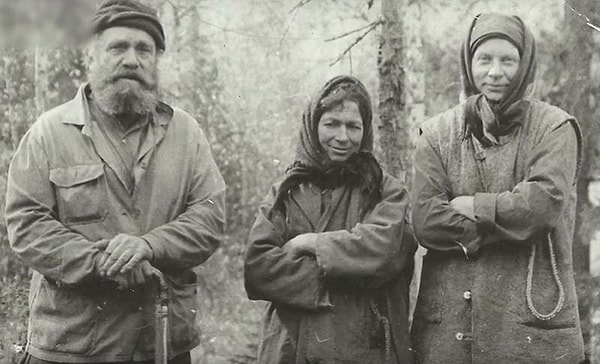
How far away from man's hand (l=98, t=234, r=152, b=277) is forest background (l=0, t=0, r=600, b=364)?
2.77m

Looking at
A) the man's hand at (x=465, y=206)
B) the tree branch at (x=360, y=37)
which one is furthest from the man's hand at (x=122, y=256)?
the tree branch at (x=360, y=37)

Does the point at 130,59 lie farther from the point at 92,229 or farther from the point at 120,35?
the point at 92,229

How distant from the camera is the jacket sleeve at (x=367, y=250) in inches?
121

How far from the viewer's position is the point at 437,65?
5543 mm

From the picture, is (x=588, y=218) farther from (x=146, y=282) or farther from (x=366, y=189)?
(x=146, y=282)

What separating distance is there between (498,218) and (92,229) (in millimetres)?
1672

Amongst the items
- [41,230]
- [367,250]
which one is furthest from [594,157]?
[41,230]

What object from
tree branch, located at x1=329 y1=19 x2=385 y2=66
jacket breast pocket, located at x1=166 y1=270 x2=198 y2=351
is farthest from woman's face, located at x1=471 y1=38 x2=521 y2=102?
tree branch, located at x1=329 y1=19 x2=385 y2=66

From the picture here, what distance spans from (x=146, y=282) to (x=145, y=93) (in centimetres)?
81

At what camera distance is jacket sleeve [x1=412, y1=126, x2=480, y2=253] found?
3.07 m

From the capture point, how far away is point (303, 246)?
3135mm

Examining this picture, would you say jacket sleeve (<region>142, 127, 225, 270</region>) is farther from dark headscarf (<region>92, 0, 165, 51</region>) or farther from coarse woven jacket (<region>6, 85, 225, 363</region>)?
dark headscarf (<region>92, 0, 165, 51</region>)

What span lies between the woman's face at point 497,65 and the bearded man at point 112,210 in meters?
1.27

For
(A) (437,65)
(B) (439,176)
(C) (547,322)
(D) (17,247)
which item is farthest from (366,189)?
(A) (437,65)
